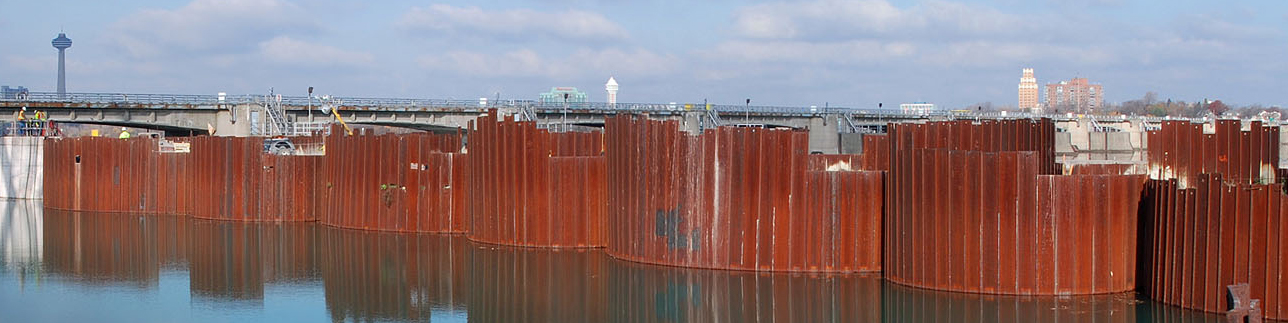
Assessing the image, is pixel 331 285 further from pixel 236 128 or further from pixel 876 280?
pixel 236 128

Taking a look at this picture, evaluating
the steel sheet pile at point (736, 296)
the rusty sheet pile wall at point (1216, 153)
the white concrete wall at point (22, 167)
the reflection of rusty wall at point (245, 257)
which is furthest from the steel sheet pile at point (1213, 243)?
the white concrete wall at point (22, 167)

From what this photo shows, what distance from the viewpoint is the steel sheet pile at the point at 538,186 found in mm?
30562

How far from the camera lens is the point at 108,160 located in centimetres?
4588

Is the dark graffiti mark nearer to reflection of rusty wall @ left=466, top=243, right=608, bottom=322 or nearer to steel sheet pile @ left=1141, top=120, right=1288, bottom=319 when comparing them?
reflection of rusty wall @ left=466, top=243, right=608, bottom=322

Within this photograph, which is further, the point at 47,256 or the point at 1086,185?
the point at 47,256

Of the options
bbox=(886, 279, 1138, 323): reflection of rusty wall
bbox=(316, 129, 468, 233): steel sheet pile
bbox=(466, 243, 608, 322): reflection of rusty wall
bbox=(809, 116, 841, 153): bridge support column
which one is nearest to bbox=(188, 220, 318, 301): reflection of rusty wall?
bbox=(316, 129, 468, 233): steel sheet pile

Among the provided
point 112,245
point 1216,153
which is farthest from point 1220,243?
point 112,245

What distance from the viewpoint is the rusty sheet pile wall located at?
2778cm

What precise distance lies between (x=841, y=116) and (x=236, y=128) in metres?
35.8

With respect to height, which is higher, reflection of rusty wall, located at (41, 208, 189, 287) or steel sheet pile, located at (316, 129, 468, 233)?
steel sheet pile, located at (316, 129, 468, 233)

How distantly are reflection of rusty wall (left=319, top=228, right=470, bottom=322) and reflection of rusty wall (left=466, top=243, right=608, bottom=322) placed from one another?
47cm

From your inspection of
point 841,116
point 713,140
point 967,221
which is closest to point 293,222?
point 713,140

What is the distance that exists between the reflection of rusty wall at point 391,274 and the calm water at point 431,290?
45 millimetres

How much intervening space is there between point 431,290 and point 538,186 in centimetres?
602
